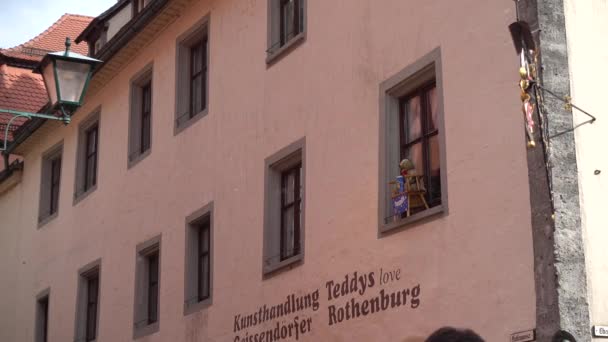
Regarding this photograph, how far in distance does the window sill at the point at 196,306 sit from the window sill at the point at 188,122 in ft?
9.41

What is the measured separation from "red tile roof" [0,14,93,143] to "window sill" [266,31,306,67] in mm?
15762

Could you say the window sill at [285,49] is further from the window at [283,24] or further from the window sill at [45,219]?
the window sill at [45,219]

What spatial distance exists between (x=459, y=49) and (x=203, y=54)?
26.0ft

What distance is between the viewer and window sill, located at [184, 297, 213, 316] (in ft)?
58.6

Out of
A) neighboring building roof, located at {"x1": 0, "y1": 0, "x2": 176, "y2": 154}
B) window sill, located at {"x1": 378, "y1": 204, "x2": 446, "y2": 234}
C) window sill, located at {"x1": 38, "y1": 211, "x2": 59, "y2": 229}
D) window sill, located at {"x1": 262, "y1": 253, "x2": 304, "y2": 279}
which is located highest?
neighboring building roof, located at {"x1": 0, "y1": 0, "x2": 176, "y2": 154}

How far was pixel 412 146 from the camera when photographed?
13820mm

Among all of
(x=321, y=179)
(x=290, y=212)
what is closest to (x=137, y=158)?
(x=290, y=212)

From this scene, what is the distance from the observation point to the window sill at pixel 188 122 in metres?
19.1

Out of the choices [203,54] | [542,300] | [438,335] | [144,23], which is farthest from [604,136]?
[144,23]

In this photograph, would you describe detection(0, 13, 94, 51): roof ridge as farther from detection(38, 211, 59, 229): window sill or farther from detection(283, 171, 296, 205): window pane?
detection(283, 171, 296, 205): window pane

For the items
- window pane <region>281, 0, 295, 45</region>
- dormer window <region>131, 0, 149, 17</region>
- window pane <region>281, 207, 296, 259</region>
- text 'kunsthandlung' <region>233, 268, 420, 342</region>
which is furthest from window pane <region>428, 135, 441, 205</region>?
dormer window <region>131, 0, 149, 17</region>

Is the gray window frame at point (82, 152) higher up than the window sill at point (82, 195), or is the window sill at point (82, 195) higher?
the gray window frame at point (82, 152)

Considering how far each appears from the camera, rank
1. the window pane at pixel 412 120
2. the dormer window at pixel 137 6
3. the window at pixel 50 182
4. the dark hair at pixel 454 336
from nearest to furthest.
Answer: the dark hair at pixel 454 336
the window pane at pixel 412 120
the dormer window at pixel 137 6
the window at pixel 50 182

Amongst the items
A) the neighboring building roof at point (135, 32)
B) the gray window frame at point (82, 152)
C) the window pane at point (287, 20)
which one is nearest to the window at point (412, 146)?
the window pane at point (287, 20)
